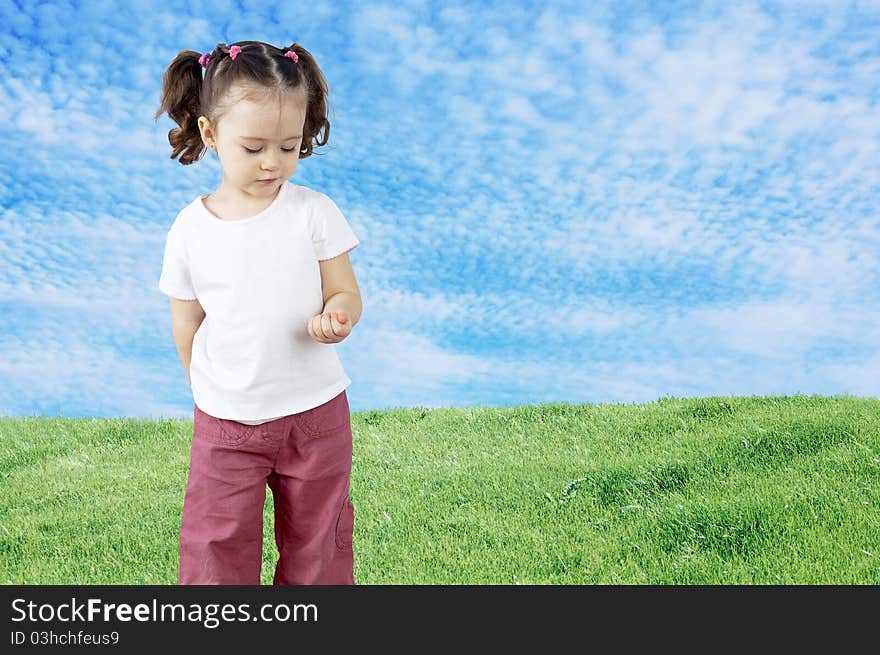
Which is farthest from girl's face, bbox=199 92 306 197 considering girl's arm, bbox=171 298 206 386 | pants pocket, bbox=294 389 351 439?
pants pocket, bbox=294 389 351 439

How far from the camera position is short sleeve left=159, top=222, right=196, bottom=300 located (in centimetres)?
284

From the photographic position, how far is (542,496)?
14.6 ft

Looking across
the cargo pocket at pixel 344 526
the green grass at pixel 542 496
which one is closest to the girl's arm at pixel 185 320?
the cargo pocket at pixel 344 526

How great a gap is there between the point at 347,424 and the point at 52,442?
3.83 meters

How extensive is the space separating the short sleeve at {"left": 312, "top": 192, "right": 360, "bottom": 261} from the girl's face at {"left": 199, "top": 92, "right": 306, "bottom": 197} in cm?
16

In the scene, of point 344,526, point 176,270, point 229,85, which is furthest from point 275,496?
point 229,85

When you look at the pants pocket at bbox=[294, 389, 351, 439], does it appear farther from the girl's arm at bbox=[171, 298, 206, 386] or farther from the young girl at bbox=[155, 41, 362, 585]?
the girl's arm at bbox=[171, 298, 206, 386]

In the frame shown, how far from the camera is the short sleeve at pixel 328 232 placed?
2.79 m

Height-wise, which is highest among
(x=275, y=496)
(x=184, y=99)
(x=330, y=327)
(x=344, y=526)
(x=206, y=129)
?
(x=184, y=99)

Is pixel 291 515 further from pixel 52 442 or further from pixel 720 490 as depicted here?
pixel 52 442

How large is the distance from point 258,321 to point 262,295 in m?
0.08

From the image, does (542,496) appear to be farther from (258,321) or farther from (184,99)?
(184,99)

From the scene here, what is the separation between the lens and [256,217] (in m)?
2.76

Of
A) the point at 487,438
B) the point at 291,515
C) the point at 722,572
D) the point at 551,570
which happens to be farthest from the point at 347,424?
the point at 487,438
